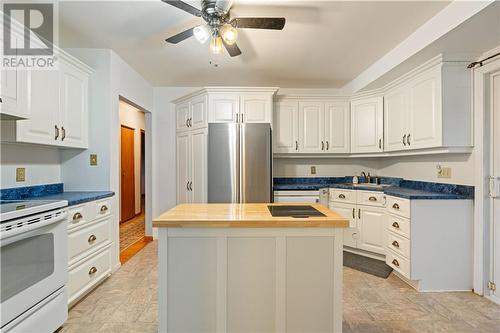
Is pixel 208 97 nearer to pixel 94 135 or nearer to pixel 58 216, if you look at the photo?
pixel 94 135

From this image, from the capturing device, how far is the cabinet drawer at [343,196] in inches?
141

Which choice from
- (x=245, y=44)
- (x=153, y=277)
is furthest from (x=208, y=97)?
(x=153, y=277)

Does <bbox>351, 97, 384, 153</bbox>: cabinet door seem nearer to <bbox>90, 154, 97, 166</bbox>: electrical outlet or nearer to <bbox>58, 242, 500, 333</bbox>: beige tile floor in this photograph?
<bbox>58, 242, 500, 333</bbox>: beige tile floor

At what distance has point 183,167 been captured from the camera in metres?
3.98

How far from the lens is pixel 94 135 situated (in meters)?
2.93

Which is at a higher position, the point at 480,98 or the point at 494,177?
the point at 480,98

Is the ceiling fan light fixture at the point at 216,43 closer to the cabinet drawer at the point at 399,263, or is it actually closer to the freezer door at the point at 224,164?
the freezer door at the point at 224,164

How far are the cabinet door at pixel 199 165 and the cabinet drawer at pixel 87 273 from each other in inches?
54.5

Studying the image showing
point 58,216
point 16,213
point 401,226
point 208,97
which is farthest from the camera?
point 208,97

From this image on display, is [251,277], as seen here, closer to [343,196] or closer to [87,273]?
[87,273]

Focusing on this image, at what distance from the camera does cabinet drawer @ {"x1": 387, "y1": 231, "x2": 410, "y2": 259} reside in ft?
8.52

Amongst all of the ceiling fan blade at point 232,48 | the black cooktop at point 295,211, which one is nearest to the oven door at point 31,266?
the black cooktop at point 295,211

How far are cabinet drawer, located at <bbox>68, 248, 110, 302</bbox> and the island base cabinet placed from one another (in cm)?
120

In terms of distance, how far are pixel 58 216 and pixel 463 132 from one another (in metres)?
3.53
